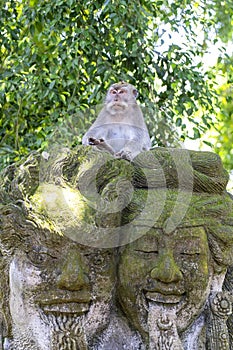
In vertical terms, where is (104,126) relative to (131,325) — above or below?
above

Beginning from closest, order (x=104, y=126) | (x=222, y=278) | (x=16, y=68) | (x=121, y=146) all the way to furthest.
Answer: (x=222, y=278)
(x=121, y=146)
(x=104, y=126)
(x=16, y=68)

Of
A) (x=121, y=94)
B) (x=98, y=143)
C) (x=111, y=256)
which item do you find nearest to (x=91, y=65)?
(x=121, y=94)

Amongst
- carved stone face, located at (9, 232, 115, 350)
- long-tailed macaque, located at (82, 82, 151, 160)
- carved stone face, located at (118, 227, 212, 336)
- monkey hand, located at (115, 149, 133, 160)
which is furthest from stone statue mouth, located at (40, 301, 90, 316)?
long-tailed macaque, located at (82, 82, 151, 160)

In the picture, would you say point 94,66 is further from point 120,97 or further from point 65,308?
point 65,308

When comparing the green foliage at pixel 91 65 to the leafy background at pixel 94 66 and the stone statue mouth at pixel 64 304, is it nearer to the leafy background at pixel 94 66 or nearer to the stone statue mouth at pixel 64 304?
the leafy background at pixel 94 66

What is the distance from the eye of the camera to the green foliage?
707cm

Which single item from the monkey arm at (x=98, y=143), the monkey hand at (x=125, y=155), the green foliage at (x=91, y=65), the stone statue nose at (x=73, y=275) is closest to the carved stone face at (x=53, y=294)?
the stone statue nose at (x=73, y=275)

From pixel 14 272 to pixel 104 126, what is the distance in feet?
8.12

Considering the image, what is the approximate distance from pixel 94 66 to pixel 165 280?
4.22 metres

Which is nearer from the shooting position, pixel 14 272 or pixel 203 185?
pixel 14 272

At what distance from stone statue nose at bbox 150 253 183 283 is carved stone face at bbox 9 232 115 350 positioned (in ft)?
0.88

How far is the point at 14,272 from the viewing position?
10.6 ft

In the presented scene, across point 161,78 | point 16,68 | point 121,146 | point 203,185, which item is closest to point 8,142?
point 16,68

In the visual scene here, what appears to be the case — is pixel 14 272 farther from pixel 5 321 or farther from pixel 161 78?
pixel 161 78
